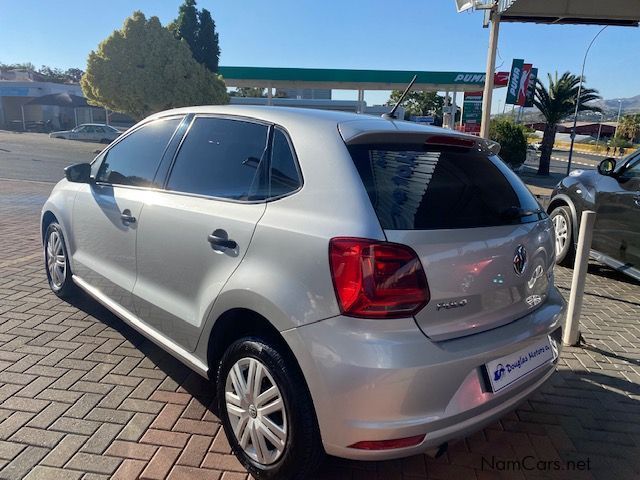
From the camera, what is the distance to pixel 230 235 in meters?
2.47

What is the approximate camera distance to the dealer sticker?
221 centimetres

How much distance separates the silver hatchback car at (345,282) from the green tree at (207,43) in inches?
1228

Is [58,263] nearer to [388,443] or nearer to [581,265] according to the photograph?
[388,443]

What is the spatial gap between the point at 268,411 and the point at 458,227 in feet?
3.86

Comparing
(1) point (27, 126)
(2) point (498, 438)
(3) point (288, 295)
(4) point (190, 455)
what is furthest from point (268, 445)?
(1) point (27, 126)

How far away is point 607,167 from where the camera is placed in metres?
5.80

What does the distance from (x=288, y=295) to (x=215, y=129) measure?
1.31 meters

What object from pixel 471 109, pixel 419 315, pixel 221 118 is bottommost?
pixel 419 315

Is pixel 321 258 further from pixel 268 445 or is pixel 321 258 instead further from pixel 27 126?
pixel 27 126

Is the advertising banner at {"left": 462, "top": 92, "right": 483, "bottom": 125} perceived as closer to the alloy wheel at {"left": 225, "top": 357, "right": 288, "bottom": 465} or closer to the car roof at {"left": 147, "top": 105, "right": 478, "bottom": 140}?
the car roof at {"left": 147, "top": 105, "right": 478, "bottom": 140}

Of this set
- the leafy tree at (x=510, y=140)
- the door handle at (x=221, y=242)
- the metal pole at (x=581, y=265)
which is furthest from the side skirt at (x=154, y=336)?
the leafy tree at (x=510, y=140)

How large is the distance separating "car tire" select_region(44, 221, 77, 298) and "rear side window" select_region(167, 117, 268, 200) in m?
1.88

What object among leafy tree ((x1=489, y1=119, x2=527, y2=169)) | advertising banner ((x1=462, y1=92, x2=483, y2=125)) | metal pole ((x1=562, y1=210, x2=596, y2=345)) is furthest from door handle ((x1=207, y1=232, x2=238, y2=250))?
advertising banner ((x1=462, y1=92, x2=483, y2=125))

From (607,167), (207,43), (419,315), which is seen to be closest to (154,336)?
(419,315)
